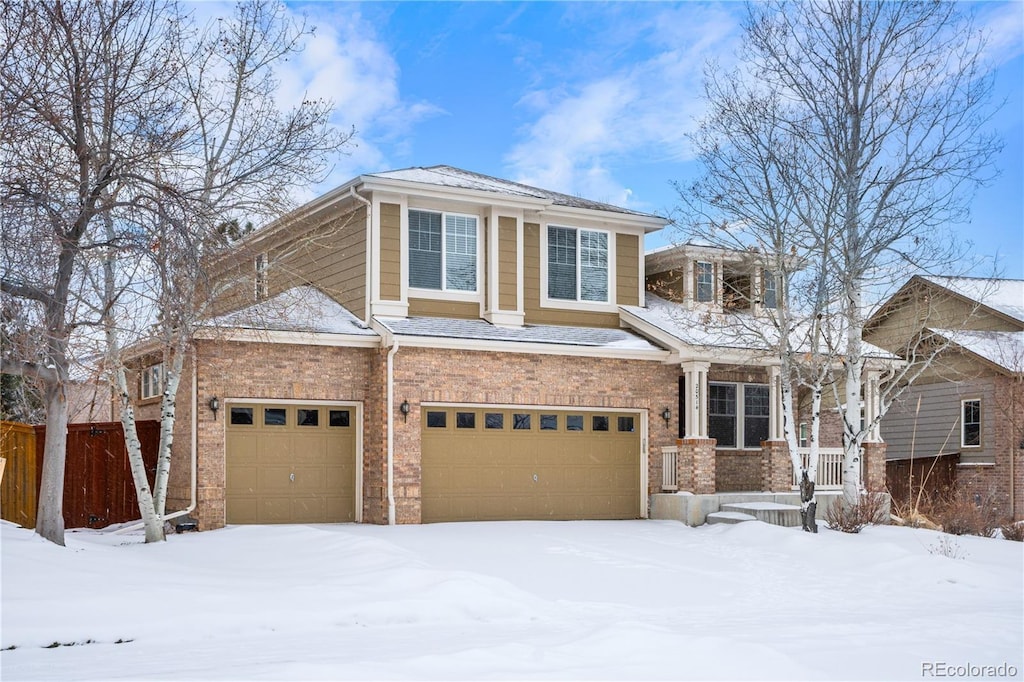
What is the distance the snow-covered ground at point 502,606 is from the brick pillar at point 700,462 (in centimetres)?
263

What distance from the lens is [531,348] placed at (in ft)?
61.1

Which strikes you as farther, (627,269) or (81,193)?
(627,269)

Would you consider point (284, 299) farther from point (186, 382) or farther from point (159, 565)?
point (159, 565)

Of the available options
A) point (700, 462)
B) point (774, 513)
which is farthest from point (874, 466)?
point (700, 462)

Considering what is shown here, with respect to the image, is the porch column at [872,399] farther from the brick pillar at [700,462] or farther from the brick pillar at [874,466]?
the brick pillar at [700,462]

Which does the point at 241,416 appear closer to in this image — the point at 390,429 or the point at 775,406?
the point at 390,429

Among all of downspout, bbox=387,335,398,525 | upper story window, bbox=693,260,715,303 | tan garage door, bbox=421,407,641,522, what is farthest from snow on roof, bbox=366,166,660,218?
tan garage door, bbox=421,407,641,522

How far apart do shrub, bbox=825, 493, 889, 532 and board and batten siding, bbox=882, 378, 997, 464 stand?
5365 mm

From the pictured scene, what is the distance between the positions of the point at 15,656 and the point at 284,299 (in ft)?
31.6

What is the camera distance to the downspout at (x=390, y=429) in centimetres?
1734

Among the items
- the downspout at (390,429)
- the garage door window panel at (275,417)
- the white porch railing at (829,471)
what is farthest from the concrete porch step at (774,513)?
the garage door window panel at (275,417)

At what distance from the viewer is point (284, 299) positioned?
57.5 ft

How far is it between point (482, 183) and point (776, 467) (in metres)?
7.99

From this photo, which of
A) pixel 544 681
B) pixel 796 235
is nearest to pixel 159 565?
pixel 544 681
